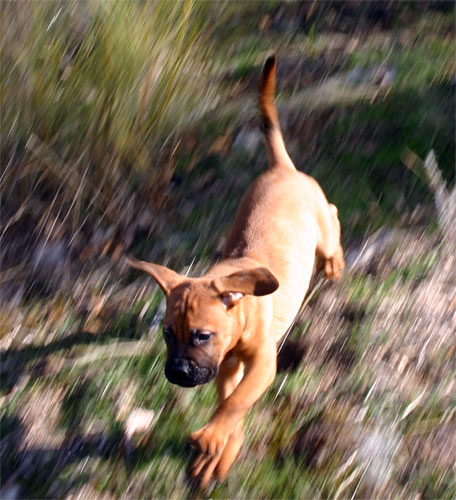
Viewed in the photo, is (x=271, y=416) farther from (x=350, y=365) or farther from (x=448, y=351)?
(x=448, y=351)

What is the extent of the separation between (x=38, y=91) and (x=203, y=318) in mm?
1813

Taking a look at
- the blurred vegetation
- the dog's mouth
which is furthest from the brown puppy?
the blurred vegetation

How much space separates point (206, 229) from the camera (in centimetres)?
441

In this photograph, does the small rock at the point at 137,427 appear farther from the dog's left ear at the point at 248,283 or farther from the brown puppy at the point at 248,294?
the dog's left ear at the point at 248,283

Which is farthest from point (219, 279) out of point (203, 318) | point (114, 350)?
point (114, 350)

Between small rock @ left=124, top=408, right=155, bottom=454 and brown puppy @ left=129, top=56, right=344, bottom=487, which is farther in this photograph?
small rock @ left=124, top=408, right=155, bottom=454

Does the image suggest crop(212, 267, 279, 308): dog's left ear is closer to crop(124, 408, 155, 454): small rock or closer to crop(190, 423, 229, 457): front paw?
crop(190, 423, 229, 457): front paw

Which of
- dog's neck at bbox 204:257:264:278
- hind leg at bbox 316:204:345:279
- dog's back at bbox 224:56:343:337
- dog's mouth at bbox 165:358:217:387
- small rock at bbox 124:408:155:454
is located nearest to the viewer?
dog's mouth at bbox 165:358:217:387

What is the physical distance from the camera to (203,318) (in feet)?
9.62

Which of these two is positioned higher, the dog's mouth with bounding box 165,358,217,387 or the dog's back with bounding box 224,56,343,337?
the dog's back with bounding box 224,56,343,337

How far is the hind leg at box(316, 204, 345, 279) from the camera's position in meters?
3.90

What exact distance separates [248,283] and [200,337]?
282 mm

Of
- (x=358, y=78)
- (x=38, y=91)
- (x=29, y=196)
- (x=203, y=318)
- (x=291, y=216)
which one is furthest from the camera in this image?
(x=358, y=78)

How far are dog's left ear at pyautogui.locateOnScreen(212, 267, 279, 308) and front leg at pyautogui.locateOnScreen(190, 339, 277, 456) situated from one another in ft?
1.10
